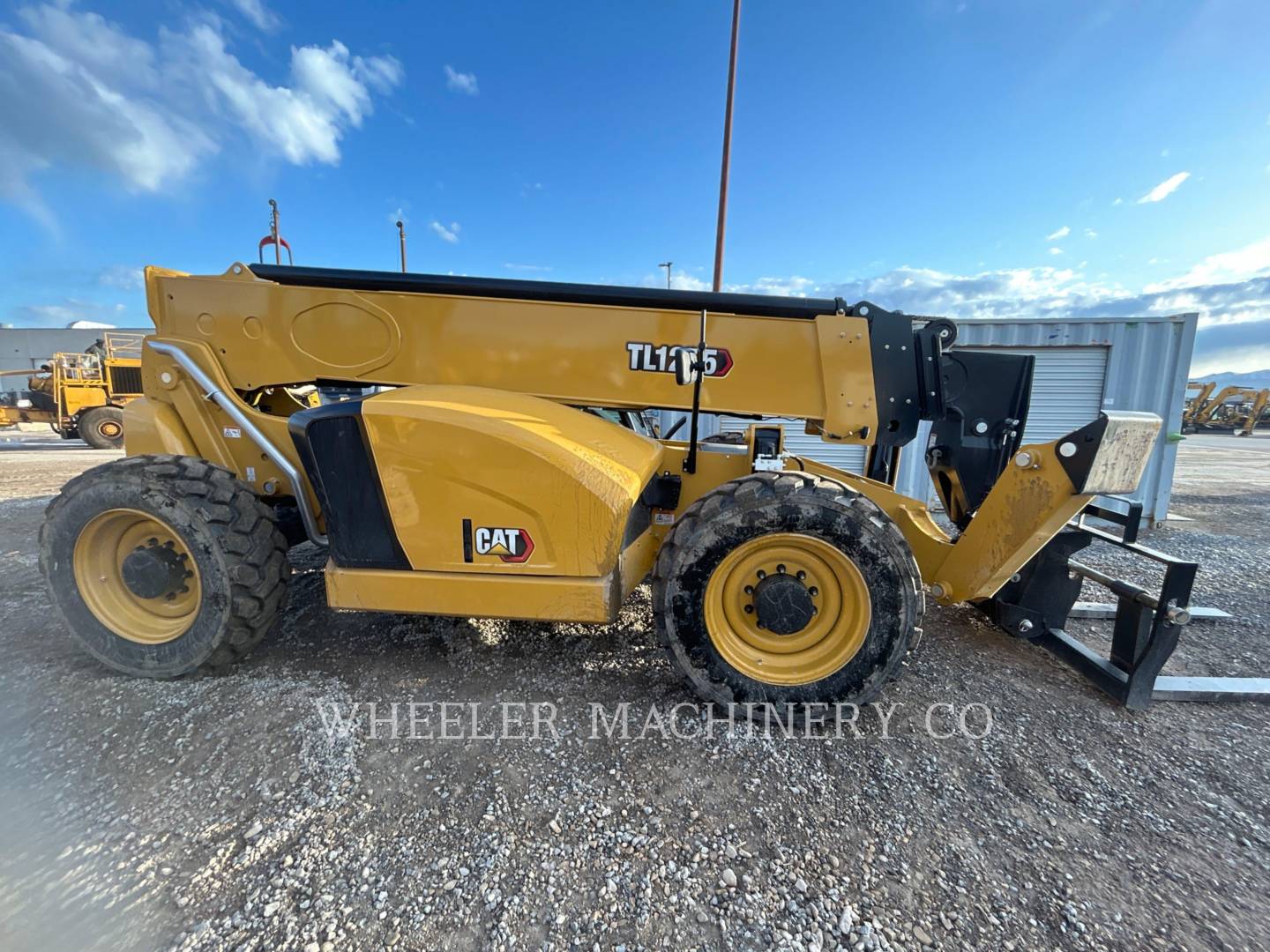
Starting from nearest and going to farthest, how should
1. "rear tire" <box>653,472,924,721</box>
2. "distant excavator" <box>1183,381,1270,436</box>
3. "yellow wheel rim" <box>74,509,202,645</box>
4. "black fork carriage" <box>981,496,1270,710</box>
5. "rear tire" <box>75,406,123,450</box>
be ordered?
1. "rear tire" <box>653,472,924,721</box>
2. "black fork carriage" <box>981,496,1270,710</box>
3. "yellow wheel rim" <box>74,509,202,645</box>
4. "rear tire" <box>75,406,123,450</box>
5. "distant excavator" <box>1183,381,1270,436</box>

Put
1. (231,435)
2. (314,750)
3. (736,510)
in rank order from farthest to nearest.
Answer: (231,435) → (736,510) → (314,750)

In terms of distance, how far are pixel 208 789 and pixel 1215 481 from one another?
59.0 ft

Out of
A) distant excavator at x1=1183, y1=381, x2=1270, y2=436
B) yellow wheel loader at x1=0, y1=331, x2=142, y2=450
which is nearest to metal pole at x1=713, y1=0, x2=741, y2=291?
yellow wheel loader at x1=0, y1=331, x2=142, y2=450

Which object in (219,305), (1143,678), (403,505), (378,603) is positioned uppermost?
(219,305)

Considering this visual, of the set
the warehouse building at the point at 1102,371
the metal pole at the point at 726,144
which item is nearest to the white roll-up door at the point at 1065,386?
the warehouse building at the point at 1102,371

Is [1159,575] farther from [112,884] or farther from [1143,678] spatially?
[112,884]

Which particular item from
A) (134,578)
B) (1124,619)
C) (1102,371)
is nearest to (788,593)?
(1124,619)

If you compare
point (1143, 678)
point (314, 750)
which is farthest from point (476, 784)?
point (1143, 678)

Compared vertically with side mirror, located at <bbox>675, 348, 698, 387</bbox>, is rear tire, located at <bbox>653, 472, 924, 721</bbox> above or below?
below

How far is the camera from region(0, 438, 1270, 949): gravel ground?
1.68m

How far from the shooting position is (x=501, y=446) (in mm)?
2512

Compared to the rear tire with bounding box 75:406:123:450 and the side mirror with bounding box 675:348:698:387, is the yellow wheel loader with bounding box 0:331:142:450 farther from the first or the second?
the side mirror with bounding box 675:348:698:387

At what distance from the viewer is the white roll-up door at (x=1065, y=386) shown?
786 centimetres

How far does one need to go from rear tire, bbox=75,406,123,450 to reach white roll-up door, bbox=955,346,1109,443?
21993 millimetres
